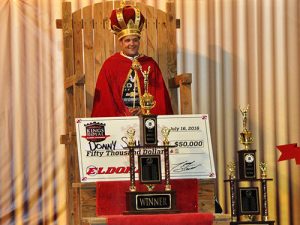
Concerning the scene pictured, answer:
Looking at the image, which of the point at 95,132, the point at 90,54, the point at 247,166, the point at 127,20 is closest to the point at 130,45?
the point at 127,20

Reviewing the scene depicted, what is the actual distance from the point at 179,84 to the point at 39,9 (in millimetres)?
1298

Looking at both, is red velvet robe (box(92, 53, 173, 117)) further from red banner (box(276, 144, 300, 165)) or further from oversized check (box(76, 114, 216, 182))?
red banner (box(276, 144, 300, 165))

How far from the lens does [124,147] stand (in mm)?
5250

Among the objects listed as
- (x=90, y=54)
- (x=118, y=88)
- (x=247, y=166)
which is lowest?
(x=247, y=166)

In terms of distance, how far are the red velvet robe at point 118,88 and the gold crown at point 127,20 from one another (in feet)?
0.68

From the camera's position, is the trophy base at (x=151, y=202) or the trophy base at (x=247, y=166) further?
the trophy base at (x=247, y=166)

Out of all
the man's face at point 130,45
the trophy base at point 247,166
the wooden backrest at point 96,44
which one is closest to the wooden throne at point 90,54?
the wooden backrest at point 96,44

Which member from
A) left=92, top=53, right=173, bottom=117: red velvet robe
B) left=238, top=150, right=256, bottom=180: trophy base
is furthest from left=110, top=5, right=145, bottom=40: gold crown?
left=238, top=150, right=256, bottom=180: trophy base

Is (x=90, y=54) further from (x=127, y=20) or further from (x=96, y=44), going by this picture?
(x=127, y=20)

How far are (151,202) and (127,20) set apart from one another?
4.09 feet

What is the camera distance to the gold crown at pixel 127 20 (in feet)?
Answer: 19.0

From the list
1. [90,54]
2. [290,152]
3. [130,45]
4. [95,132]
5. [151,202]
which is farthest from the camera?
[90,54]

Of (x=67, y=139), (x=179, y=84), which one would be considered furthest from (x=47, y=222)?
(x=179, y=84)

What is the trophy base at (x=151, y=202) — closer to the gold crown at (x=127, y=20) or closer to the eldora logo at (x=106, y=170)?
the eldora logo at (x=106, y=170)
